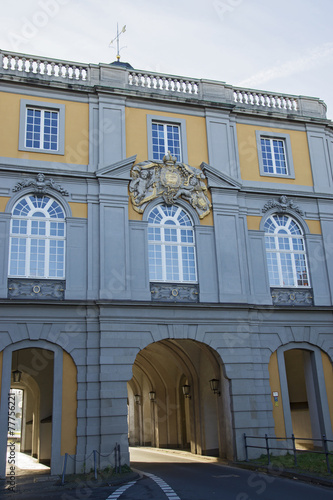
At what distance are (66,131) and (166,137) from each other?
4000mm

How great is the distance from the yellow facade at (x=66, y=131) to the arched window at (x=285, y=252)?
7.93 m

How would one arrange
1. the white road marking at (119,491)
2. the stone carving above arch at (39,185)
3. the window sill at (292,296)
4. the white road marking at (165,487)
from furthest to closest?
1. the window sill at (292,296)
2. the stone carving above arch at (39,185)
3. the white road marking at (119,491)
4. the white road marking at (165,487)

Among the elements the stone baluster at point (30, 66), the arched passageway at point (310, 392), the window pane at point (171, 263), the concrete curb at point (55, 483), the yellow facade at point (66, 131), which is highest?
the stone baluster at point (30, 66)

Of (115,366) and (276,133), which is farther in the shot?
(276,133)

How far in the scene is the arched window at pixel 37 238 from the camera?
61.5ft

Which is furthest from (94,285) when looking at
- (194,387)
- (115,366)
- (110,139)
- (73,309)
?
(194,387)

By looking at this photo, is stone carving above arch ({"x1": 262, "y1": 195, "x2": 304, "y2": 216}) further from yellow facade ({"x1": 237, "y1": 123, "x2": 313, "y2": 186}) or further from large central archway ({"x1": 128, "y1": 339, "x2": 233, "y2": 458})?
large central archway ({"x1": 128, "y1": 339, "x2": 233, "y2": 458})

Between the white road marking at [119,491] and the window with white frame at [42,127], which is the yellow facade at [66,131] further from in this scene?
the white road marking at [119,491]

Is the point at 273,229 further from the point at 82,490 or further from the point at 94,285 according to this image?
the point at 82,490

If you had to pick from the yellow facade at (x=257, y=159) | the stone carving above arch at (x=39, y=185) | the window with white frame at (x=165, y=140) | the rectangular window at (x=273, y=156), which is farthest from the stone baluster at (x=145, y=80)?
the stone carving above arch at (x=39, y=185)

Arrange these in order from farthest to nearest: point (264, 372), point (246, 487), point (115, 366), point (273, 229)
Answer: point (273, 229) < point (264, 372) < point (115, 366) < point (246, 487)

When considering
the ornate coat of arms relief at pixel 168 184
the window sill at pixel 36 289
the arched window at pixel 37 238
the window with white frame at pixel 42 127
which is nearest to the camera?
the window sill at pixel 36 289

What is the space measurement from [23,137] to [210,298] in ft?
29.4

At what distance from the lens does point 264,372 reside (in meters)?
20.0
